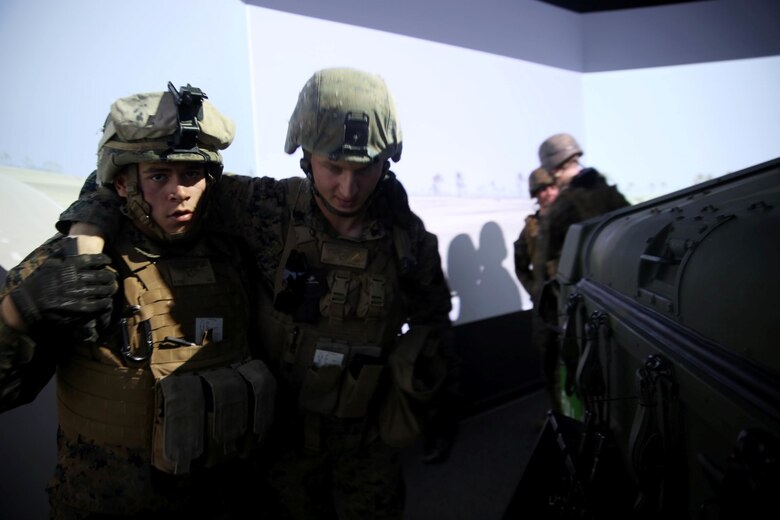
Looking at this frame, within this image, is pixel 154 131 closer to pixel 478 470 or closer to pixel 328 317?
pixel 328 317

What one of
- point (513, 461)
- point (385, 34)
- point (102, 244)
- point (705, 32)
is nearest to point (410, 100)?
point (385, 34)

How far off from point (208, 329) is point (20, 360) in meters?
0.40

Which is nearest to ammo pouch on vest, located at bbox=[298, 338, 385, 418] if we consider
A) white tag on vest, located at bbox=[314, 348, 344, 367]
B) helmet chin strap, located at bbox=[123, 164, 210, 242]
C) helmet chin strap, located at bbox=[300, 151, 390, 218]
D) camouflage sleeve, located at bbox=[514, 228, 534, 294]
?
white tag on vest, located at bbox=[314, 348, 344, 367]

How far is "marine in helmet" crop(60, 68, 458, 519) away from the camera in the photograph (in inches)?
55.5

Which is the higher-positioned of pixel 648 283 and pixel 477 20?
pixel 477 20

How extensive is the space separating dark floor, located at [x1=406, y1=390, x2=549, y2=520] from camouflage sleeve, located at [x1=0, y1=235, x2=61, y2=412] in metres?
1.87

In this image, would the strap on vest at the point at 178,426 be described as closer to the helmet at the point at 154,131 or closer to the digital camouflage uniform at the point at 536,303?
the helmet at the point at 154,131

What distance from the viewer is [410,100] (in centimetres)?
273

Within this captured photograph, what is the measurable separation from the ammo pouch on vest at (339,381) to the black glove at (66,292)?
0.62 metres

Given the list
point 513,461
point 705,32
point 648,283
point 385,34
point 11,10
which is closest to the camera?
point 648,283

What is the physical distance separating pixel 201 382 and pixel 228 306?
23cm

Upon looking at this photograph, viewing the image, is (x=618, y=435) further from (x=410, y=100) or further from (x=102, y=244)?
(x=410, y=100)

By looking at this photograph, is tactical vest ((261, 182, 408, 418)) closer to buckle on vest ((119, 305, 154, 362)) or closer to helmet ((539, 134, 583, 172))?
buckle on vest ((119, 305, 154, 362))

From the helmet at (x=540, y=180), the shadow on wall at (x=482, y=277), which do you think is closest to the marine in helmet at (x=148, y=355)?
the shadow on wall at (x=482, y=277)
